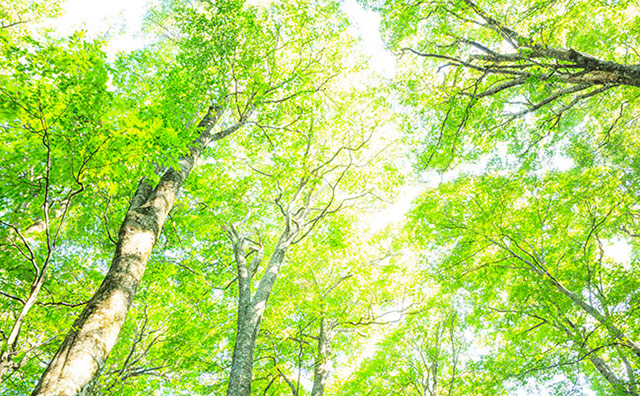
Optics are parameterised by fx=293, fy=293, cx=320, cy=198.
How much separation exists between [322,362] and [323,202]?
20.1 feet

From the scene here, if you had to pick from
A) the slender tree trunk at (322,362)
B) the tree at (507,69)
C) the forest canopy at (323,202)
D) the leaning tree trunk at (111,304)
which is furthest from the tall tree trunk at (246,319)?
the tree at (507,69)

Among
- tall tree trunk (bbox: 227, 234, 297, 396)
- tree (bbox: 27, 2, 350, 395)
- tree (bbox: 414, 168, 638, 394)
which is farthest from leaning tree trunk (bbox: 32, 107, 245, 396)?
tree (bbox: 414, 168, 638, 394)

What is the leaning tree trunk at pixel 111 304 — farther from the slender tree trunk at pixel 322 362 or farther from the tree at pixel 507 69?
the slender tree trunk at pixel 322 362

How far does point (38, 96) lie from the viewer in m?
3.21

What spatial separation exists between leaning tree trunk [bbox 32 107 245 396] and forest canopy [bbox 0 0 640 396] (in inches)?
1.1

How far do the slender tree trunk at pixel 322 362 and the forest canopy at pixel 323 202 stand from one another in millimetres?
64

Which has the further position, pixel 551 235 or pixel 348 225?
pixel 348 225

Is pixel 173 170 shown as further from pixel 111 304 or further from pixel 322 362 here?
pixel 322 362

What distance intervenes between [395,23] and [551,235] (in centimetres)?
823

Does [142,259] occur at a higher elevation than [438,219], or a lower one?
lower

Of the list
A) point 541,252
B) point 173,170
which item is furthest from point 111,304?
point 541,252

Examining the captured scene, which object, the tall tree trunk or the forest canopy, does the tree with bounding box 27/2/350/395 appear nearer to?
the forest canopy

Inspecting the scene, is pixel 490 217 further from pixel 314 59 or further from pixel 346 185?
pixel 314 59

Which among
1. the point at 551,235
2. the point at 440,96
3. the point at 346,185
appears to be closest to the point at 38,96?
the point at 440,96
